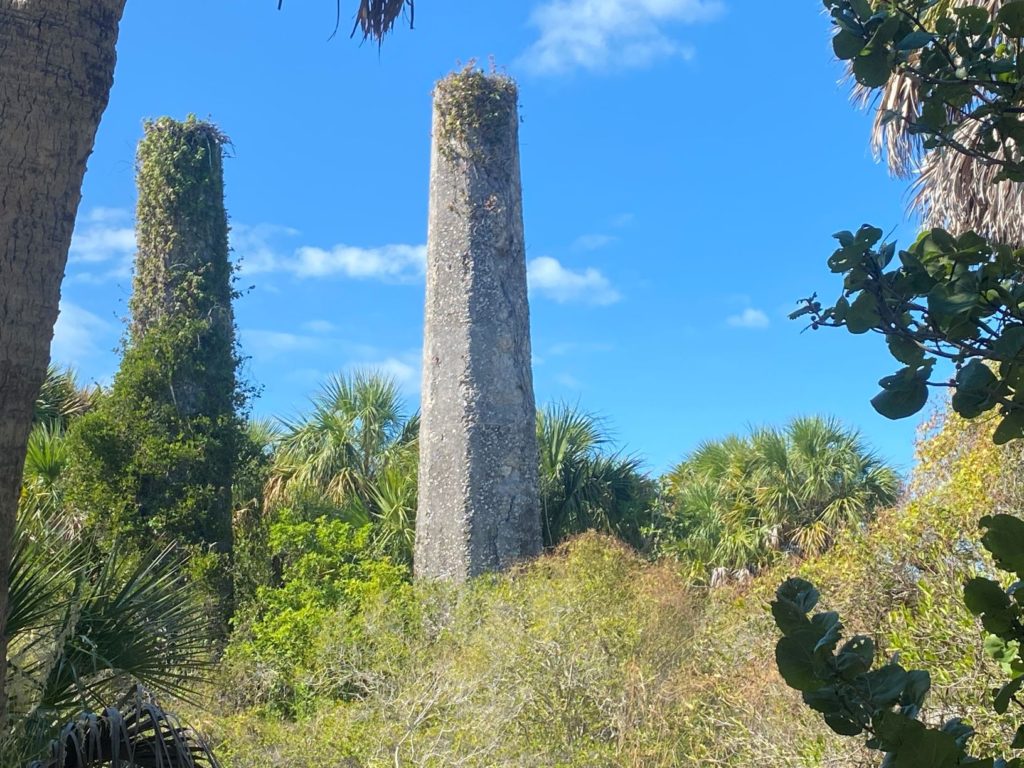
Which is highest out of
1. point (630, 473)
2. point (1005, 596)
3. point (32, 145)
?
point (630, 473)

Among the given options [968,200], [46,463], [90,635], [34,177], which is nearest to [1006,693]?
[34,177]

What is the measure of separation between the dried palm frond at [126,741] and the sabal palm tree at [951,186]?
296 inches

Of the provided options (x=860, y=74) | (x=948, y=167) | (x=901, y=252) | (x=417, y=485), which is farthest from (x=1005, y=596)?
(x=417, y=485)

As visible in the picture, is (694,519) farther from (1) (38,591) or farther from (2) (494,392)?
(1) (38,591)

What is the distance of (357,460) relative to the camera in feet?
57.7

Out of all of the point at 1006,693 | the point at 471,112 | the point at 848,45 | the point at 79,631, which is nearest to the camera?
the point at 1006,693

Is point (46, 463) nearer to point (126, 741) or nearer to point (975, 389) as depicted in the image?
point (126, 741)

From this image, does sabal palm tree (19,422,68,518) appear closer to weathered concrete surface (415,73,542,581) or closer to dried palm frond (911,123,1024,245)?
weathered concrete surface (415,73,542,581)

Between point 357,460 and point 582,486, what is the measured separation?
12.4 feet

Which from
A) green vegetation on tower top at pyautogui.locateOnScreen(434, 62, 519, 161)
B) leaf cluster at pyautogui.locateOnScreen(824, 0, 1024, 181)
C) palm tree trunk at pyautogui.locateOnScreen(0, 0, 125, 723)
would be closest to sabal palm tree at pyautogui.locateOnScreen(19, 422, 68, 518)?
green vegetation on tower top at pyautogui.locateOnScreen(434, 62, 519, 161)

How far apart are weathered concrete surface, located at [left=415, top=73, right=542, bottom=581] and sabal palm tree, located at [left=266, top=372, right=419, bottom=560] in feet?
5.13

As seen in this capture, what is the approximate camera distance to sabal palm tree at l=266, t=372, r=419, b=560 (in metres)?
16.5

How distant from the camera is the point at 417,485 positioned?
53.3ft

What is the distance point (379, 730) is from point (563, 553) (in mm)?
5438
